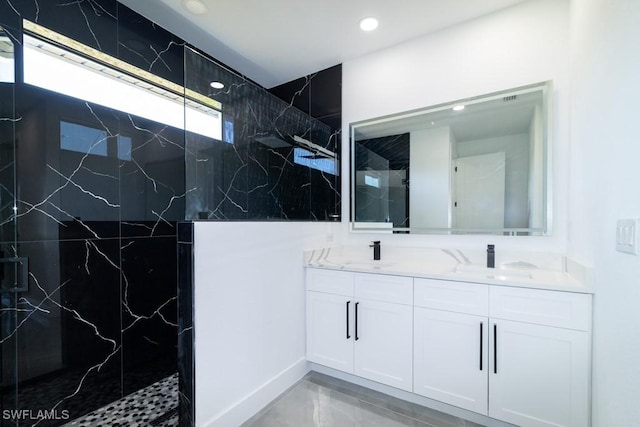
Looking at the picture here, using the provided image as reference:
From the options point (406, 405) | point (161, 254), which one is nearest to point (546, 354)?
A: point (406, 405)

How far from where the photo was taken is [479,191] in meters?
1.96

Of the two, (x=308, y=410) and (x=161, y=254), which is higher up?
(x=161, y=254)

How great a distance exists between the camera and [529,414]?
140 cm

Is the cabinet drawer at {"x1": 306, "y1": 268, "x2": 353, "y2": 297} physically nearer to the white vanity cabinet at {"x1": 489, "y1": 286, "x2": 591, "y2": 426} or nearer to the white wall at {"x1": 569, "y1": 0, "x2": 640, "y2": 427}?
the white vanity cabinet at {"x1": 489, "y1": 286, "x2": 591, "y2": 426}

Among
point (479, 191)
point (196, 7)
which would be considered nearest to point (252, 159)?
point (196, 7)

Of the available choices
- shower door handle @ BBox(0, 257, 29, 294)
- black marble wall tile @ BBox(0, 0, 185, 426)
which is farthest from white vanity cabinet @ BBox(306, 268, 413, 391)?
shower door handle @ BBox(0, 257, 29, 294)

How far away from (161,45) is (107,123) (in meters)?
0.77

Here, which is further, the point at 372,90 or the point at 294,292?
the point at 372,90

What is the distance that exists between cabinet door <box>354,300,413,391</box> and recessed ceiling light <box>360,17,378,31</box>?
2.04 meters

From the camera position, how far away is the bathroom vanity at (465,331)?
1.33 m

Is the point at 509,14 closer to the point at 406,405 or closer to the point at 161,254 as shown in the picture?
the point at 406,405

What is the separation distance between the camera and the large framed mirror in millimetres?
1796

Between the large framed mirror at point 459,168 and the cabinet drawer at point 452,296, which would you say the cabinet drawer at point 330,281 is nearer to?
the cabinet drawer at point 452,296

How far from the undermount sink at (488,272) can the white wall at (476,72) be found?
18 cm
